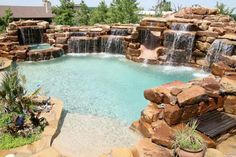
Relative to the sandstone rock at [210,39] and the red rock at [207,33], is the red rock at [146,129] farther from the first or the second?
the red rock at [207,33]

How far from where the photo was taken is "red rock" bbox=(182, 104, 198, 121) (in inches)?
244

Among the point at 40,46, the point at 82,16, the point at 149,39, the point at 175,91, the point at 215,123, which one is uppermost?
the point at 82,16

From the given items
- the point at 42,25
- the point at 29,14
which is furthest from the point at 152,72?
the point at 29,14

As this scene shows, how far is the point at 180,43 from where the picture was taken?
15.5 m

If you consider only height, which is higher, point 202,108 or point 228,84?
point 228,84

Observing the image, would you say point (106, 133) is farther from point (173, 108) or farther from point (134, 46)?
point (134, 46)

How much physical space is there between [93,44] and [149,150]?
13784mm

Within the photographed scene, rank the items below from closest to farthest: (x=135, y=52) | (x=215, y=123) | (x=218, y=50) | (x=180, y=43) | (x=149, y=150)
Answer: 1. (x=149, y=150)
2. (x=215, y=123)
3. (x=218, y=50)
4. (x=180, y=43)
5. (x=135, y=52)

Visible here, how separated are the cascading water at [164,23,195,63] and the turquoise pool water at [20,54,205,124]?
92cm

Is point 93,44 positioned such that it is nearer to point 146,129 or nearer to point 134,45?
point 134,45

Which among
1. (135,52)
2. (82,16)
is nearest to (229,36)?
(135,52)

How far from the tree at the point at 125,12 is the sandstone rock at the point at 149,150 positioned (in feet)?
69.6

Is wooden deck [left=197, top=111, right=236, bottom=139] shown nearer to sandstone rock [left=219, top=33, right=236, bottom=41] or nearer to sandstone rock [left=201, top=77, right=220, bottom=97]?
sandstone rock [left=201, top=77, right=220, bottom=97]

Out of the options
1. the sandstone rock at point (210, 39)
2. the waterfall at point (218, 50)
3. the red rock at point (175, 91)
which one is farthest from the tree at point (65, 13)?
the red rock at point (175, 91)
